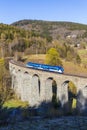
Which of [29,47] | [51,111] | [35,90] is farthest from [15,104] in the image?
[29,47]

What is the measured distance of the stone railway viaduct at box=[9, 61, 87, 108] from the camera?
37.3 m

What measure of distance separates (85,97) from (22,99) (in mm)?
21105

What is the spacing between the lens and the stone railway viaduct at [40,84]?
123 feet

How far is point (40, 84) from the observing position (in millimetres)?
47625

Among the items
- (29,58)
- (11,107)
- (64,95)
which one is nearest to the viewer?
(64,95)

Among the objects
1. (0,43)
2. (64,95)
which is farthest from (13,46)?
(64,95)

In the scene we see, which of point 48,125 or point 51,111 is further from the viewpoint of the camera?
point 51,111

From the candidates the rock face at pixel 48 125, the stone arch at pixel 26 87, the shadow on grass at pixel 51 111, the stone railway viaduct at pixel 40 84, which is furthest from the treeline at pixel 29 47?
the rock face at pixel 48 125

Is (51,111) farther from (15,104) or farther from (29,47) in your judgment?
(29,47)

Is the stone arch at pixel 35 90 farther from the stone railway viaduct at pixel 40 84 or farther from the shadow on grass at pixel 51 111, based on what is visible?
the shadow on grass at pixel 51 111

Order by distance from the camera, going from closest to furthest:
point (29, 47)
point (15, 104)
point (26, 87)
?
point (15, 104) < point (26, 87) < point (29, 47)

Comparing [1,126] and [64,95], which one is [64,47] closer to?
[64,95]

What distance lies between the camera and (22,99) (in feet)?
182

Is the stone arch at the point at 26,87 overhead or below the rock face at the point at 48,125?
below
